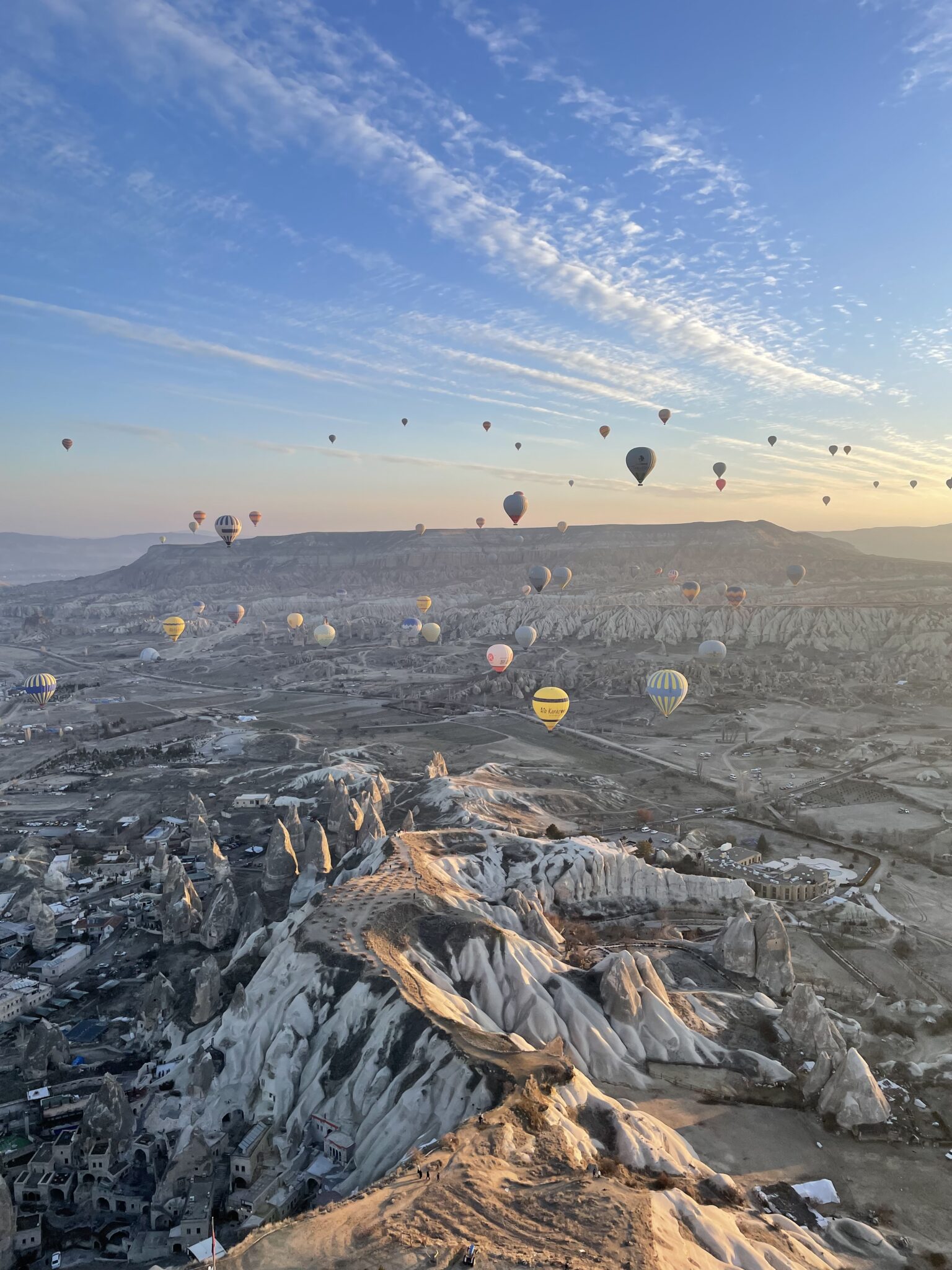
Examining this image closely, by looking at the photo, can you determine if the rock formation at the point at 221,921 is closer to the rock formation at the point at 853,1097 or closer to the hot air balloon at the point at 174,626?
the rock formation at the point at 853,1097

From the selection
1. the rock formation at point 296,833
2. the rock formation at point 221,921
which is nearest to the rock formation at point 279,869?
Result: the rock formation at point 296,833

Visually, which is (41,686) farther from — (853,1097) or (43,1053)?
(853,1097)

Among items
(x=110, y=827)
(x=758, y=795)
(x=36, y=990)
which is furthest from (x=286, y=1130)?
(x=758, y=795)

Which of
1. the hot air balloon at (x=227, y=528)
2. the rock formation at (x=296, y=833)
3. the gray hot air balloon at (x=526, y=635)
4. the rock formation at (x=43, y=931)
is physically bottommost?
the rock formation at (x=43, y=931)

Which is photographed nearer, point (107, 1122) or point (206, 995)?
point (107, 1122)

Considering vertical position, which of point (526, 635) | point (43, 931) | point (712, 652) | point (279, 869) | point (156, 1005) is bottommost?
point (43, 931)

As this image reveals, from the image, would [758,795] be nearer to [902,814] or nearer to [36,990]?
[902,814]

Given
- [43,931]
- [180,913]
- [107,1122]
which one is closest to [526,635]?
[180,913]
